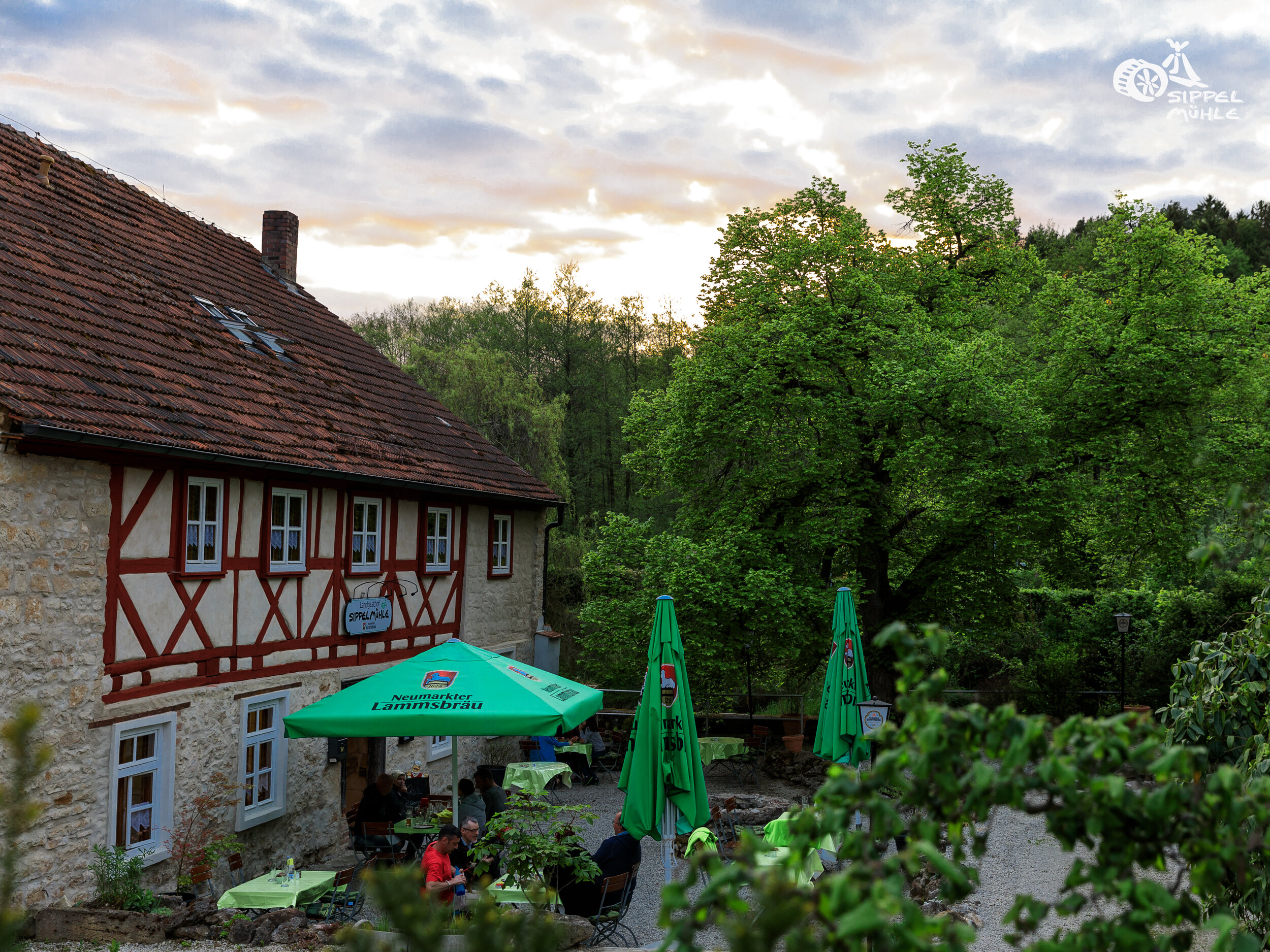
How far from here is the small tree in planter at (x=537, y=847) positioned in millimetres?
8188

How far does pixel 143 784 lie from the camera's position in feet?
32.7

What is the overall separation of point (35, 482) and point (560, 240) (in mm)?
31112

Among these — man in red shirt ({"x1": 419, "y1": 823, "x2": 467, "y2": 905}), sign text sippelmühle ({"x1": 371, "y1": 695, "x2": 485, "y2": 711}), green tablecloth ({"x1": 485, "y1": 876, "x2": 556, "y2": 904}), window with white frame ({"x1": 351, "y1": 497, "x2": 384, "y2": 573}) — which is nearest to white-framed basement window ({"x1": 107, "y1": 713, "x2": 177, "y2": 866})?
sign text sippelmühle ({"x1": 371, "y1": 695, "x2": 485, "y2": 711})

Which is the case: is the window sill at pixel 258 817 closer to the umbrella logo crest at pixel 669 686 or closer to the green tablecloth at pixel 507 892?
the green tablecloth at pixel 507 892

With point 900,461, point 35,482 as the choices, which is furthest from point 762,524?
point 35,482

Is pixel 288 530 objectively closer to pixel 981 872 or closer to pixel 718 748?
pixel 718 748

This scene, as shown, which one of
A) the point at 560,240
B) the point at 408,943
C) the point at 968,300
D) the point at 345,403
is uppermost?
the point at 560,240

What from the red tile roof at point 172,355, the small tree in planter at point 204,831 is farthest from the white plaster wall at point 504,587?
the small tree in planter at point 204,831

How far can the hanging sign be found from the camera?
1345 cm

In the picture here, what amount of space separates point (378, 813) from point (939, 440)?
10.8 metres

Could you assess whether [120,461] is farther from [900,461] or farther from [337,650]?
[900,461]

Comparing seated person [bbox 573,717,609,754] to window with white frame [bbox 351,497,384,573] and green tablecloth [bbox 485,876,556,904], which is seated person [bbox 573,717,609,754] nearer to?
window with white frame [bbox 351,497,384,573]

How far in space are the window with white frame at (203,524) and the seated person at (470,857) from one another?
3.74 m

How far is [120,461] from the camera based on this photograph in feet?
31.4
